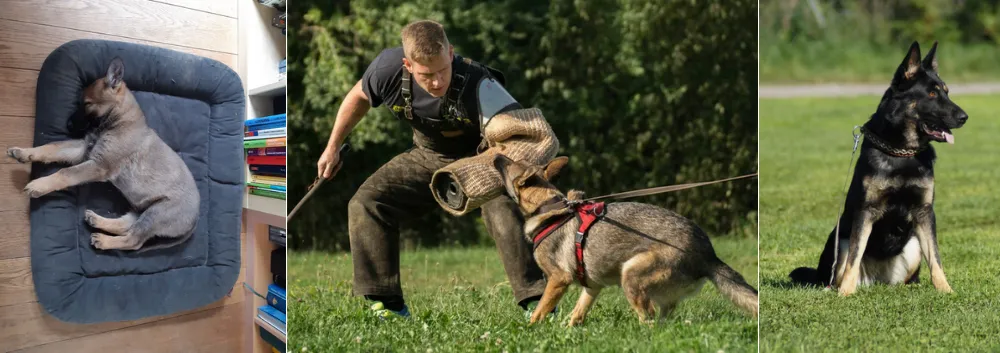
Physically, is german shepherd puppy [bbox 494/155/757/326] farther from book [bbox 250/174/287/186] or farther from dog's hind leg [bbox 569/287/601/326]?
book [bbox 250/174/287/186]

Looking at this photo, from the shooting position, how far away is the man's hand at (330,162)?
2.99 metres

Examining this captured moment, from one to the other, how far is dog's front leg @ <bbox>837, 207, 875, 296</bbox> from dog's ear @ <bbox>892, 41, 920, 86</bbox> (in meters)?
0.56

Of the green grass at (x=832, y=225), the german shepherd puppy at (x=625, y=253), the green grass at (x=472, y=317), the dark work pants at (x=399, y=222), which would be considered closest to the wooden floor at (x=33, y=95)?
the green grass at (x=472, y=317)

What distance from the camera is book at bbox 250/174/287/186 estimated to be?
3277mm

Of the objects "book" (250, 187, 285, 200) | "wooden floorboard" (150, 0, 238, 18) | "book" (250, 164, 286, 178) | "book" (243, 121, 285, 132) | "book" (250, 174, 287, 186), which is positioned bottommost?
"book" (250, 187, 285, 200)

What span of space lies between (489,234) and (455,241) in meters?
0.20

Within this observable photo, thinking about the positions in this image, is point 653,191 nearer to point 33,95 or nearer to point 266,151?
point 266,151

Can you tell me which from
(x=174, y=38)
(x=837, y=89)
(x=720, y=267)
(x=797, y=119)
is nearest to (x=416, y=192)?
(x=720, y=267)

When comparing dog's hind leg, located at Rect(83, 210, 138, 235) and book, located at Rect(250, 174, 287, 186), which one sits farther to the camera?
book, located at Rect(250, 174, 287, 186)

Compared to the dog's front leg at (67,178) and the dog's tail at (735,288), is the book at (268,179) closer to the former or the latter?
the dog's front leg at (67,178)

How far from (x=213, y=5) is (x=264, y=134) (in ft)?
2.26

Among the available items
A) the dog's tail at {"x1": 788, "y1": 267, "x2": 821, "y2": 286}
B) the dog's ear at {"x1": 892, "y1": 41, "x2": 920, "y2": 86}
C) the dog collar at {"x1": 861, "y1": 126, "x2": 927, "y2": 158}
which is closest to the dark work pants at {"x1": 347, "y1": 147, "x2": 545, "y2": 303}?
the dog's tail at {"x1": 788, "y1": 267, "x2": 821, "y2": 286}

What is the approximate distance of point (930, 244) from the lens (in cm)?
294

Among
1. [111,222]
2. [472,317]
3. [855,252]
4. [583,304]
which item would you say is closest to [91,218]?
[111,222]
